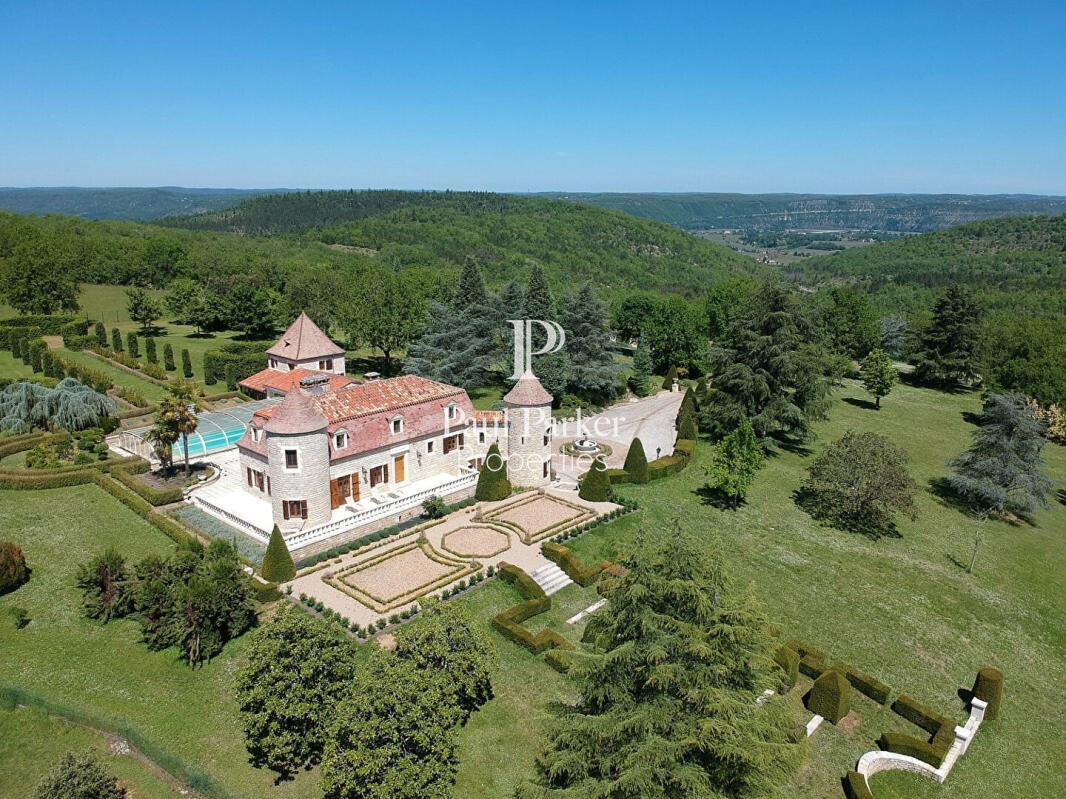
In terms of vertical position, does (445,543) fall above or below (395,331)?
below

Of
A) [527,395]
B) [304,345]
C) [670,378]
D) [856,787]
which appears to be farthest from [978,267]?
[856,787]

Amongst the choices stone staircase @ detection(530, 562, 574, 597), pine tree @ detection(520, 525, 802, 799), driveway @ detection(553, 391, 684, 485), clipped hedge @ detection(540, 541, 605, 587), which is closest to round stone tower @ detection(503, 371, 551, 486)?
driveway @ detection(553, 391, 684, 485)

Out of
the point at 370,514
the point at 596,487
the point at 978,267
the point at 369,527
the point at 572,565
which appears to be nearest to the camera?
the point at 572,565

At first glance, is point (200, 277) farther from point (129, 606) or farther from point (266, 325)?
point (129, 606)

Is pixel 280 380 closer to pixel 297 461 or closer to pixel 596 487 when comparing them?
pixel 297 461

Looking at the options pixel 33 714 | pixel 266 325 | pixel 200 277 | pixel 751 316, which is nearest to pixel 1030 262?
pixel 751 316

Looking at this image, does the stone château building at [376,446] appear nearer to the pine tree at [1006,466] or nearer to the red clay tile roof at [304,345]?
the red clay tile roof at [304,345]

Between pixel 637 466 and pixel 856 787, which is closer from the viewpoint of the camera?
pixel 856 787
